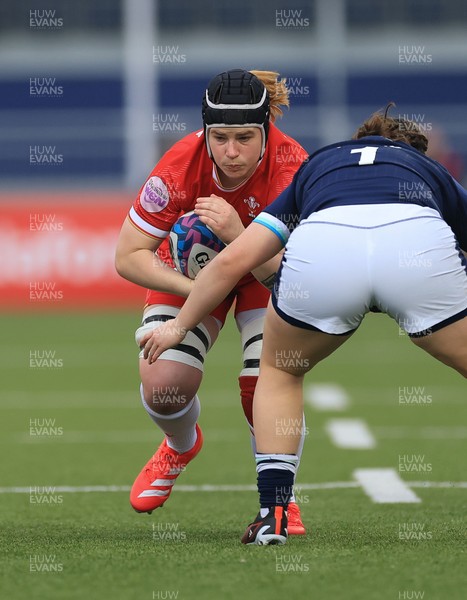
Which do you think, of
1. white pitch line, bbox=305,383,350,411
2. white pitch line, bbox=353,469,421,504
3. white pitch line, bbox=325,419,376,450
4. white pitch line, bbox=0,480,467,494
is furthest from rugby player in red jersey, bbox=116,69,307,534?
white pitch line, bbox=305,383,350,411

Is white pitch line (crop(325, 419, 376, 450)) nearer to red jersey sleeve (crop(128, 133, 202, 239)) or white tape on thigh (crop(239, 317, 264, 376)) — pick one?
white tape on thigh (crop(239, 317, 264, 376))

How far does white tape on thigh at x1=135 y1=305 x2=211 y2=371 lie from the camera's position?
247 inches

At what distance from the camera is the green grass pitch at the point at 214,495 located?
14.7 ft

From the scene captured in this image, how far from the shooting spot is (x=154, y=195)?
19.6ft

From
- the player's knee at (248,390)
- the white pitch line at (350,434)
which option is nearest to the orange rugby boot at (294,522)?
the player's knee at (248,390)

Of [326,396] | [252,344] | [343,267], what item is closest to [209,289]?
[343,267]

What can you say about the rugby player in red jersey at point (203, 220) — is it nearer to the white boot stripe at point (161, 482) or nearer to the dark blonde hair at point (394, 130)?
the white boot stripe at point (161, 482)

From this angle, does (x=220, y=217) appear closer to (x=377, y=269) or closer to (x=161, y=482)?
(x=377, y=269)

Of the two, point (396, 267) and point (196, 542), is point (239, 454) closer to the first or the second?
point (196, 542)

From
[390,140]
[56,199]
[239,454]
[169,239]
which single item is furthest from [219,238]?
[56,199]

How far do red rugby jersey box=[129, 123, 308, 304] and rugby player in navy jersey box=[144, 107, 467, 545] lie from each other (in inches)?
30.2

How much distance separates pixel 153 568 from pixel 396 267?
135 centimetres

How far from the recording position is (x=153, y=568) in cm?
470

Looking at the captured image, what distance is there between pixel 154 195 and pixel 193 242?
1.07ft
